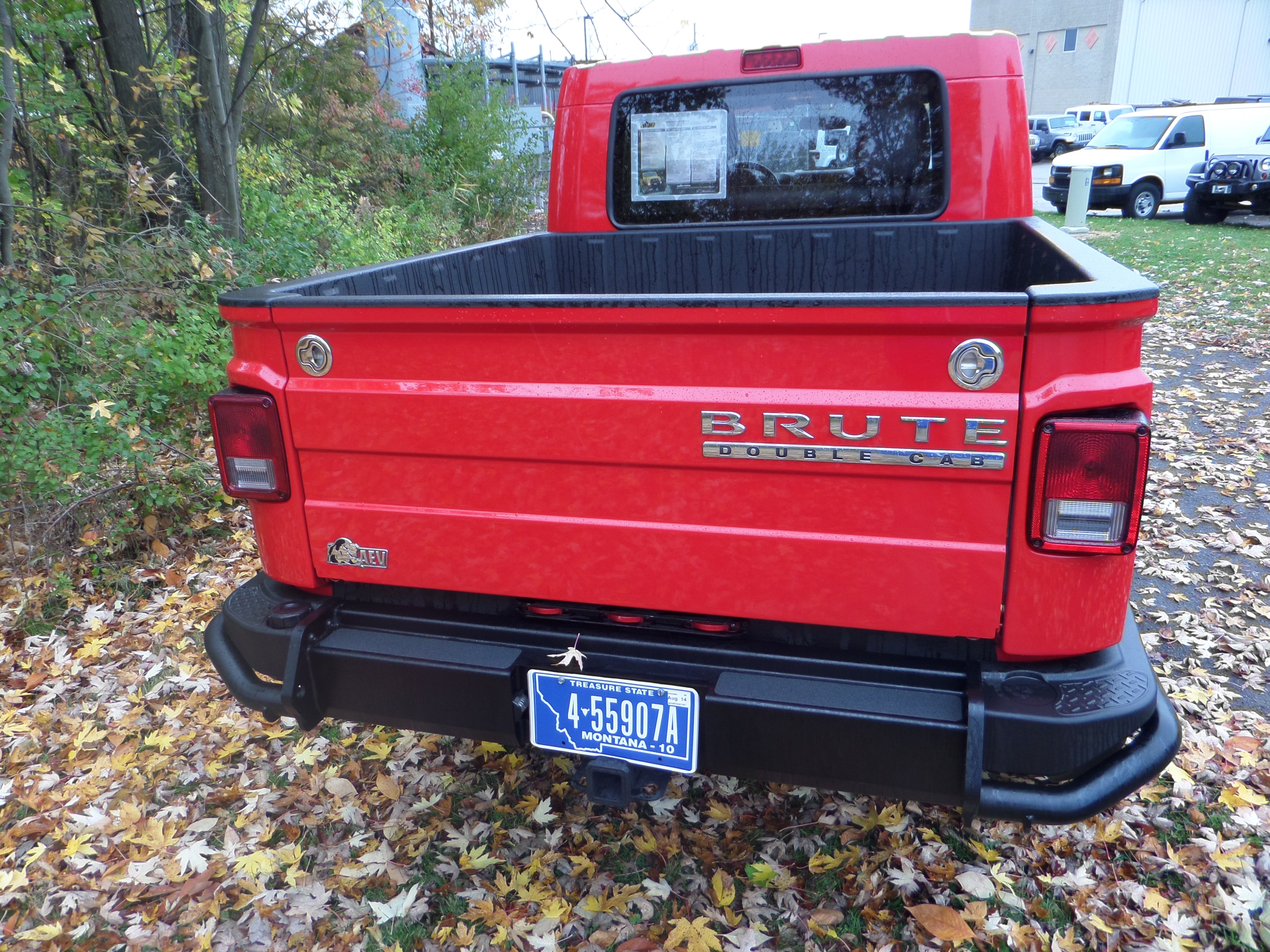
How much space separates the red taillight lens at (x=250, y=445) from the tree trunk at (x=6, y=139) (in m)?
4.00

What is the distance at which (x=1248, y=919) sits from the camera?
7.57 ft

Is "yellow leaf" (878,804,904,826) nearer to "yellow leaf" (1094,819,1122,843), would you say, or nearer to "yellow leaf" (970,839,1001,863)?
"yellow leaf" (970,839,1001,863)

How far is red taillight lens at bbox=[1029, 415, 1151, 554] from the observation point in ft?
5.49

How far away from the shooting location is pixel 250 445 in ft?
7.32

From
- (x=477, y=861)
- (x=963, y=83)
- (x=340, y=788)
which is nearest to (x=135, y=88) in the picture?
(x=340, y=788)

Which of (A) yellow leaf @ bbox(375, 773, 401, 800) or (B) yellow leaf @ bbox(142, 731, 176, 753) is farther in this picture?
(B) yellow leaf @ bbox(142, 731, 176, 753)

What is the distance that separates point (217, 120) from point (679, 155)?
5285 millimetres

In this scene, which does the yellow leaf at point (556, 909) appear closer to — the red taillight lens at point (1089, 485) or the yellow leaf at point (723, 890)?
the yellow leaf at point (723, 890)

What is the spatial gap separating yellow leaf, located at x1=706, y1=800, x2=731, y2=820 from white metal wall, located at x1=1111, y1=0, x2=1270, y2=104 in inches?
1948

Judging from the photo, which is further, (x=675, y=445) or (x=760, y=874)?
(x=760, y=874)

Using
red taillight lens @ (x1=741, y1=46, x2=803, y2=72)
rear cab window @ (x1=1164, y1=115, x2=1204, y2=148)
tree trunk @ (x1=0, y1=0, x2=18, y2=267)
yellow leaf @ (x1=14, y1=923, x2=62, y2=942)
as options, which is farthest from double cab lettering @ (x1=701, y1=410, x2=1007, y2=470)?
rear cab window @ (x1=1164, y1=115, x2=1204, y2=148)

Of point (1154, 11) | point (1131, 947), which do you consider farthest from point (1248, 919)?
point (1154, 11)

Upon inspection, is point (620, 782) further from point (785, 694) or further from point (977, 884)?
point (977, 884)

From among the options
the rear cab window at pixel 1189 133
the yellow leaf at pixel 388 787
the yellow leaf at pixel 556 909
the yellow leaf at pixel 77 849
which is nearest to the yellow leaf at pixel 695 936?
the yellow leaf at pixel 556 909
